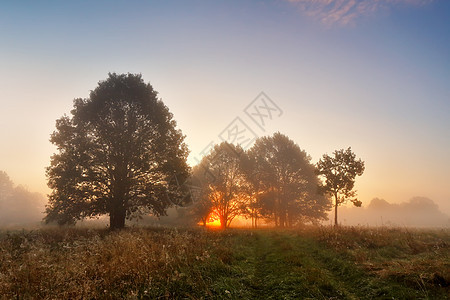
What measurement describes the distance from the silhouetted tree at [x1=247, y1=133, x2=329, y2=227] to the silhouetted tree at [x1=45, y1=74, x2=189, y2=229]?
20.8 m

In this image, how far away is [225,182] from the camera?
121ft

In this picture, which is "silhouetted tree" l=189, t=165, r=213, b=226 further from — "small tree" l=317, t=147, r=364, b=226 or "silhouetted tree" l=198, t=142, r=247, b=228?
"small tree" l=317, t=147, r=364, b=226

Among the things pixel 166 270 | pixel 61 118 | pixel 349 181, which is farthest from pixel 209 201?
pixel 166 270

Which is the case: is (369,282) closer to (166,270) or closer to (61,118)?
(166,270)

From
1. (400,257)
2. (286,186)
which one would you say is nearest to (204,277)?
(400,257)

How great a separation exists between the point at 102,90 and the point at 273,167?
29.6 meters

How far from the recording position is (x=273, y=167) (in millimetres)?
39594

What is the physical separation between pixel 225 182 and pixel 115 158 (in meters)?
20.4

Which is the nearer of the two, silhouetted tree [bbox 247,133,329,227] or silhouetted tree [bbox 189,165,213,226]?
silhouetted tree [bbox 189,165,213,226]

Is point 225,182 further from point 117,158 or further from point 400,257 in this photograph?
point 400,257

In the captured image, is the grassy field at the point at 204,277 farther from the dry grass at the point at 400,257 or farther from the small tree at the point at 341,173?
the small tree at the point at 341,173

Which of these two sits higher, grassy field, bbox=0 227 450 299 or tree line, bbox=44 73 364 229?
tree line, bbox=44 73 364 229

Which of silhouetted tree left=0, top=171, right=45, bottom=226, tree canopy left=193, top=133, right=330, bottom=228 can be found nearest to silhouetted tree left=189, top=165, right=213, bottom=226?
tree canopy left=193, top=133, right=330, bottom=228

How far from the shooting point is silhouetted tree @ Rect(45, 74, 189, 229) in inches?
743
